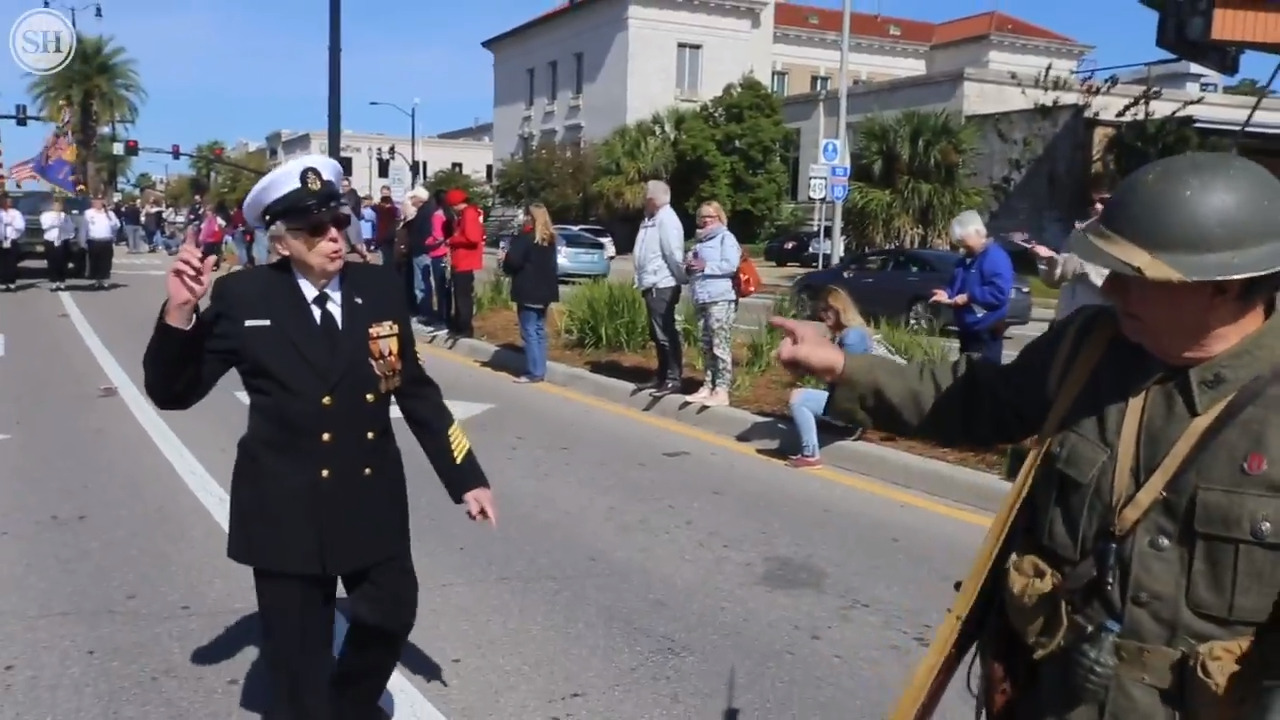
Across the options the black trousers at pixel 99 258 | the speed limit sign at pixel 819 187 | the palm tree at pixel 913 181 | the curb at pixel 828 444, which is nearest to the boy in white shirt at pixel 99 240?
the black trousers at pixel 99 258

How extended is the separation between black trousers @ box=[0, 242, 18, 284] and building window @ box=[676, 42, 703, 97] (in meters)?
40.1

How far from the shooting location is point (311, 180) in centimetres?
359

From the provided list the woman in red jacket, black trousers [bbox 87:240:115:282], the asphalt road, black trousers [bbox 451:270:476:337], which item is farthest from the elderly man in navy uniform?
black trousers [bbox 87:240:115:282]

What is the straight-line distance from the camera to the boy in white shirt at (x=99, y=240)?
936 inches

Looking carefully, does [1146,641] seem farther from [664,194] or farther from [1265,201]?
[664,194]

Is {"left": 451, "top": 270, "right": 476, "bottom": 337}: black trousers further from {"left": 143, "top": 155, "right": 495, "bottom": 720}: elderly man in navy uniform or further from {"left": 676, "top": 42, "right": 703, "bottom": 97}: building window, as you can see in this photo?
{"left": 676, "top": 42, "right": 703, "bottom": 97}: building window

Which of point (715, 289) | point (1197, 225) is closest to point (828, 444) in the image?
point (715, 289)

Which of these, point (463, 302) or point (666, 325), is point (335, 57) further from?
Answer: point (666, 325)

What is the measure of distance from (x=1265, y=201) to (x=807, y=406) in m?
6.68

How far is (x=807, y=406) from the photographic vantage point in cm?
870

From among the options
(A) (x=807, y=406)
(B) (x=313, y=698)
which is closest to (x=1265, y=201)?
(B) (x=313, y=698)

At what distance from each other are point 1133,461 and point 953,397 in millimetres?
444

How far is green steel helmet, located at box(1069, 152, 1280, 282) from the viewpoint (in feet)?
6.56

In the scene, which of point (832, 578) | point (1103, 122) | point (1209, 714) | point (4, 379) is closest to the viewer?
point (1209, 714)
